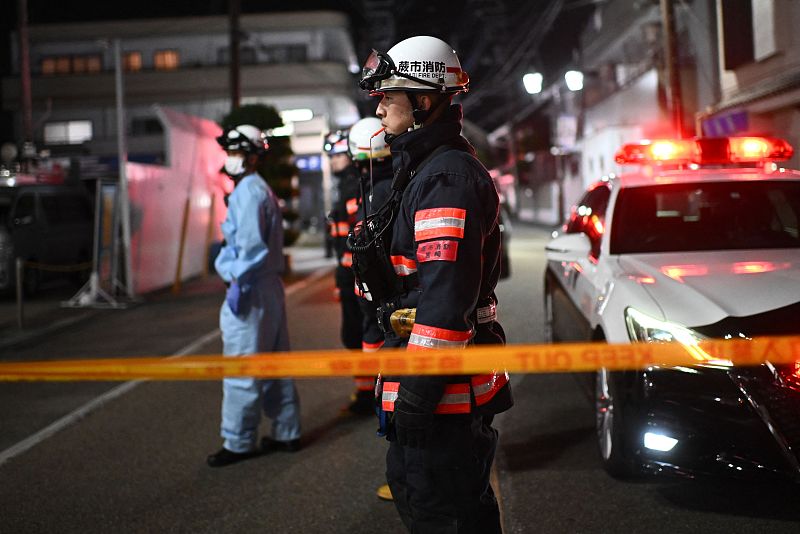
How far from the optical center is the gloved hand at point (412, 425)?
8.18 feet

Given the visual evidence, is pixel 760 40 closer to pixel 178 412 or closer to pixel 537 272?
pixel 537 272

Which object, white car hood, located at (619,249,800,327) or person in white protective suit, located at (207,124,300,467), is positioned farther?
person in white protective suit, located at (207,124,300,467)

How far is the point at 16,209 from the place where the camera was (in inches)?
628

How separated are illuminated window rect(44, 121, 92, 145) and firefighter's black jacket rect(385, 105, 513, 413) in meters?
40.9

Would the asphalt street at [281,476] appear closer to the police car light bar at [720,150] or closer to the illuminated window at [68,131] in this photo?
the police car light bar at [720,150]

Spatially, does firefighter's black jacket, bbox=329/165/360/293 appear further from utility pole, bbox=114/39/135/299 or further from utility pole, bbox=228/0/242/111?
utility pole, bbox=228/0/242/111

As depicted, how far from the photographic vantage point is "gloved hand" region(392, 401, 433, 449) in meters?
2.49

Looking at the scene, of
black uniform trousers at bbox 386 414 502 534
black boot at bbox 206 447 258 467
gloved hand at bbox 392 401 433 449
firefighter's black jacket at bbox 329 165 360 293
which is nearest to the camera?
gloved hand at bbox 392 401 433 449

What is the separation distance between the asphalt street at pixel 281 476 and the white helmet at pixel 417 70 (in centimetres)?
223

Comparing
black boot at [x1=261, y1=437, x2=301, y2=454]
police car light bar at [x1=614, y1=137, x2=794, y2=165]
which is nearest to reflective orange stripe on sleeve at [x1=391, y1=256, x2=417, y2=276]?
black boot at [x1=261, y1=437, x2=301, y2=454]

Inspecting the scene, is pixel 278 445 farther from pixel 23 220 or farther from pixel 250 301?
pixel 23 220

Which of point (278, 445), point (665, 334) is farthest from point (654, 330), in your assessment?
point (278, 445)

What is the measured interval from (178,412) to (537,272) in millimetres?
11485

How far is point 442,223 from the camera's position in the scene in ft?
8.27
